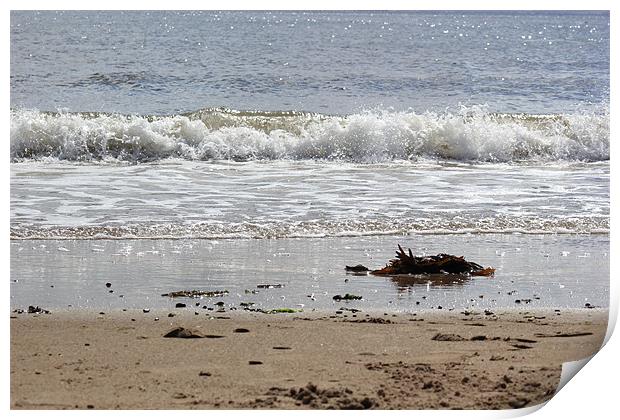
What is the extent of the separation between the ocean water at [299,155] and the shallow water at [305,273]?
0.02 metres

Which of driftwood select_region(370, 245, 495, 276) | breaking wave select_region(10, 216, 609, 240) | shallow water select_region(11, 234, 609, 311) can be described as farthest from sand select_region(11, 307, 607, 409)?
breaking wave select_region(10, 216, 609, 240)

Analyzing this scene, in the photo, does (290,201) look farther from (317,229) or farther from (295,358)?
(295,358)

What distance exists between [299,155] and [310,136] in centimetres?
29

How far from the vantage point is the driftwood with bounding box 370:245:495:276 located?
4512 mm

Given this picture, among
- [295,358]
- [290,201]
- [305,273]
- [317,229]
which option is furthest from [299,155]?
[295,358]

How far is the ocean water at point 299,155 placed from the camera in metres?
4.48

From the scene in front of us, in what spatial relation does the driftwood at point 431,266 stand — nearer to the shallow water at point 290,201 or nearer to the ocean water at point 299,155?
the ocean water at point 299,155

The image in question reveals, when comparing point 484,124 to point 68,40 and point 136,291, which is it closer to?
point 68,40

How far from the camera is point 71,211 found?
17.1ft

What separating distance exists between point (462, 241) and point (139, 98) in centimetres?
311

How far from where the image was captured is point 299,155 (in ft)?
22.8

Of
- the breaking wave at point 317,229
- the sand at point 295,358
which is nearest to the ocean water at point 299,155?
the breaking wave at point 317,229

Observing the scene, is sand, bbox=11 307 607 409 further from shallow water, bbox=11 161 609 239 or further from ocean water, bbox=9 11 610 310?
shallow water, bbox=11 161 609 239

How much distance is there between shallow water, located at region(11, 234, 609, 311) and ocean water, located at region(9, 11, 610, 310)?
2 centimetres
